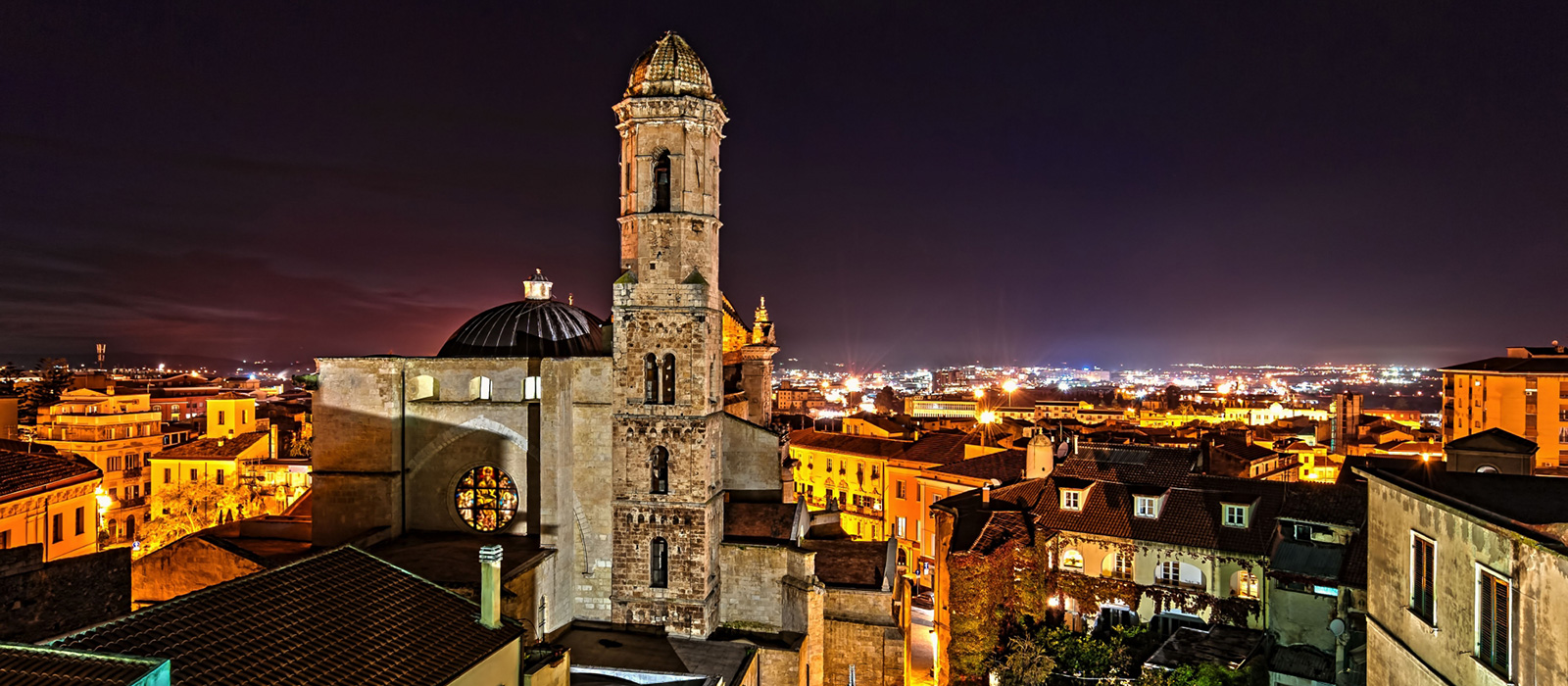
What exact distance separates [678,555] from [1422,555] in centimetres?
1843

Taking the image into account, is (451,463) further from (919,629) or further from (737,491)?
(919,629)

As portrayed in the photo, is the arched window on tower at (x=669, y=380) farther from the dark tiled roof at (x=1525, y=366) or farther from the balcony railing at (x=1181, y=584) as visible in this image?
the dark tiled roof at (x=1525, y=366)

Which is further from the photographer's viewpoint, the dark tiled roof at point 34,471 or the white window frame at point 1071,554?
the white window frame at point 1071,554

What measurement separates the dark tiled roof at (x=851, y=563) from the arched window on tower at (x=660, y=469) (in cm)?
555

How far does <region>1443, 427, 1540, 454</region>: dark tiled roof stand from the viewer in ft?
74.7

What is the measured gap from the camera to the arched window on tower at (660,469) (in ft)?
82.4

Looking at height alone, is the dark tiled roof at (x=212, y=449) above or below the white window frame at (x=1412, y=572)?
below

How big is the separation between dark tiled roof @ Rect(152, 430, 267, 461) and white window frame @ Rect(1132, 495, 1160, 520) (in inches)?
2211

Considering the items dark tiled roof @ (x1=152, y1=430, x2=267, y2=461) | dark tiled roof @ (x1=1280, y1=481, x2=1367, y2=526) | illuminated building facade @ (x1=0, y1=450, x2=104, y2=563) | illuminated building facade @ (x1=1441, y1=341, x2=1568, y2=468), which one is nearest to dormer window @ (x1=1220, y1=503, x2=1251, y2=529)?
dark tiled roof @ (x1=1280, y1=481, x2=1367, y2=526)

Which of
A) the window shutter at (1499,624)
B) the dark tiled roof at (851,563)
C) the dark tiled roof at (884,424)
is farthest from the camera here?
the dark tiled roof at (884,424)

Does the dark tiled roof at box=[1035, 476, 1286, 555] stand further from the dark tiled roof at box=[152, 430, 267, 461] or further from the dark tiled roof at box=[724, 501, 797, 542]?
the dark tiled roof at box=[152, 430, 267, 461]

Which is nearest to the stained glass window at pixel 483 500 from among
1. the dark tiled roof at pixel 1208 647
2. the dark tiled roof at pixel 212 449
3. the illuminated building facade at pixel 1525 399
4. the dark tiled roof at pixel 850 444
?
the dark tiled roof at pixel 1208 647


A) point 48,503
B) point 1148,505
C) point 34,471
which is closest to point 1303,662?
point 1148,505

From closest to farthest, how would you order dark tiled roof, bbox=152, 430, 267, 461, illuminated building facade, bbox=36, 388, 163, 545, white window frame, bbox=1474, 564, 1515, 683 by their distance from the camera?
white window frame, bbox=1474, 564, 1515, 683 < illuminated building facade, bbox=36, 388, 163, 545 < dark tiled roof, bbox=152, 430, 267, 461
